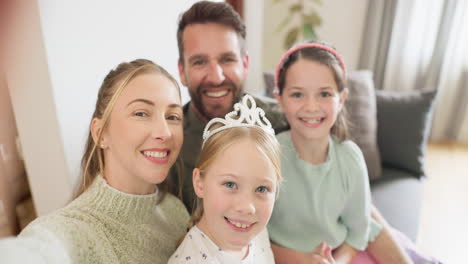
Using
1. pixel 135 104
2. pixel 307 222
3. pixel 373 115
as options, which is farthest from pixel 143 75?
pixel 373 115

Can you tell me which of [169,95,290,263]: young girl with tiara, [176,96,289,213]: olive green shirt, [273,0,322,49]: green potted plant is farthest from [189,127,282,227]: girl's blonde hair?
[273,0,322,49]: green potted plant

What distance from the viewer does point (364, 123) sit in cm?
208

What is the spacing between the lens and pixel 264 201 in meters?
0.90

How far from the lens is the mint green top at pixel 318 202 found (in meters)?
1.28

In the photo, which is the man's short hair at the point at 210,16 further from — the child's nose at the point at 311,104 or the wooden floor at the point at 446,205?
the wooden floor at the point at 446,205

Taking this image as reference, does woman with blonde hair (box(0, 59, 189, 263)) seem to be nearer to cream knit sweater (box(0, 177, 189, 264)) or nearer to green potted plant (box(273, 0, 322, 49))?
cream knit sweater (box(0, 177, 189, 264))

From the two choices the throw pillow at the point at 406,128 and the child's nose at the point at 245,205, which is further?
the throw pillow at the point at 406,128

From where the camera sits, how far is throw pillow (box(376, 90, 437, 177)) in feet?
7.01

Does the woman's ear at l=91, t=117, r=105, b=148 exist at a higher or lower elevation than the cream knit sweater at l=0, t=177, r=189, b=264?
higher

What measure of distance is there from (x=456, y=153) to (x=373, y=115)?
190cm

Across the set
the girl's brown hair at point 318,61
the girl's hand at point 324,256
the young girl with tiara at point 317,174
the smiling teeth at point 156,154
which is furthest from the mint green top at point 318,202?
the smiling teeth at point 156,154

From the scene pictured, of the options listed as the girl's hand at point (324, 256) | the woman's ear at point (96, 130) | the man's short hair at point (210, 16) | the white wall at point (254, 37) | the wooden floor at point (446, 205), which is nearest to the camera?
the woman's ear at point (96, 130)

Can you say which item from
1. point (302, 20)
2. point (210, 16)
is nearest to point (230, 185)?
point (210, 16)

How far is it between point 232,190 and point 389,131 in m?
1.62
